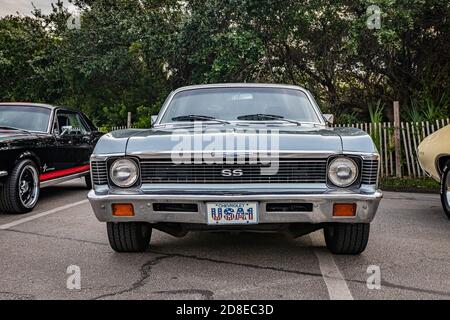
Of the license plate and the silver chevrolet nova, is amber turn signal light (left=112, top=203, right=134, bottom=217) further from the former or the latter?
the license plate

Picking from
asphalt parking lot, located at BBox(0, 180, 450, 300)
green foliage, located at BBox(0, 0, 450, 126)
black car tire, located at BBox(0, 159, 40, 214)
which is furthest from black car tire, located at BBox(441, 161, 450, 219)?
black car tire, located at BBox(0, 159, 40, 214)

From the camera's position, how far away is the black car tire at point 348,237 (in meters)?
3.98

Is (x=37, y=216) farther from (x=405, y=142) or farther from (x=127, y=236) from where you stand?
(x=405, y=142)

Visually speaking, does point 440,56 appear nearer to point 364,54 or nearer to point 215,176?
point 364,54

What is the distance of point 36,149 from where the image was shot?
698cm

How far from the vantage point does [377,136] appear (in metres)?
10.8

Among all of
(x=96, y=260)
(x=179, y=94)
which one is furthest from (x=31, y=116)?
(x=96, y=260)

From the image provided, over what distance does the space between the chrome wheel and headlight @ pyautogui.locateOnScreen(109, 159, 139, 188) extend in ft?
10.6

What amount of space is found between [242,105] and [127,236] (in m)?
1.74

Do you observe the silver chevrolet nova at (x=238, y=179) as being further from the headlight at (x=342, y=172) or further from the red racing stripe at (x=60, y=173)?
the red racing stripe at (x=60, y=173)

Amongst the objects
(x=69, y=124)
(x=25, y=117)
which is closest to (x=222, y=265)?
(x=25, y=117)

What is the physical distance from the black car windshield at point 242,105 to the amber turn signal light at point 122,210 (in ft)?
4.52

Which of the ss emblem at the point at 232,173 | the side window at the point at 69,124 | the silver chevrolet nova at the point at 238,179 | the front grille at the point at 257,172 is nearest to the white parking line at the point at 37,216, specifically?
the side window at the point at 69,124

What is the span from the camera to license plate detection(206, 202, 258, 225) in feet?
11.8
